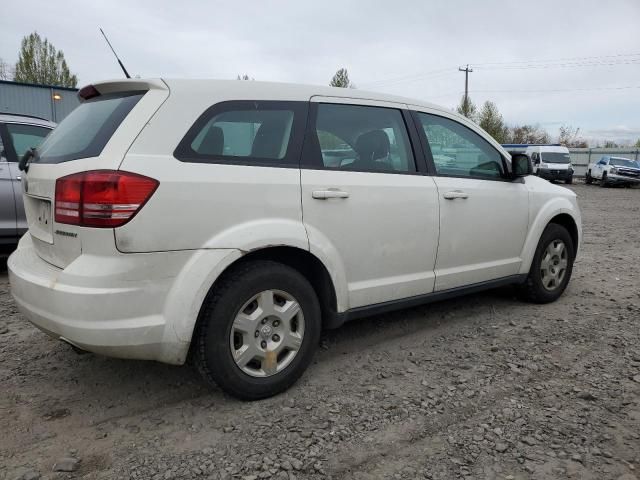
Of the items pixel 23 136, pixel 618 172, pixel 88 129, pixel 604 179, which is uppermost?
pixel 23 136

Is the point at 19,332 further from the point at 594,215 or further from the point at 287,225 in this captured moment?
the point at 594,215

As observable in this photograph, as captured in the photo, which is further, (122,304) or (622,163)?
(622,163)

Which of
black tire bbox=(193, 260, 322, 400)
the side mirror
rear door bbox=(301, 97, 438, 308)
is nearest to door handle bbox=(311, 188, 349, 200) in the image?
rear door bbox=(301, 97, 438, 308)

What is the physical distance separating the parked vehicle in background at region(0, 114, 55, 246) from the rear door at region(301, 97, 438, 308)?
3.76 meters

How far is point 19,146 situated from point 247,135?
395 centimetres

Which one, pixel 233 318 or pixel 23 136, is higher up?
pixel 23 136

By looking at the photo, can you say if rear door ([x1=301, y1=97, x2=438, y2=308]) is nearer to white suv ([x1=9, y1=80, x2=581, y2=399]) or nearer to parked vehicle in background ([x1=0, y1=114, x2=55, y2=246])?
white suv ([x1=9, y1=80, x2=581, y2=399])

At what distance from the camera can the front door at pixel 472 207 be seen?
367 centimetres

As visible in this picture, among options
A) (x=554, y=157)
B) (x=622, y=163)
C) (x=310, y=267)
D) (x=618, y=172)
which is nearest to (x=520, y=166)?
(x=310, y=267)

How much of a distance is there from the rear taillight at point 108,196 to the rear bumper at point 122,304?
173 mm

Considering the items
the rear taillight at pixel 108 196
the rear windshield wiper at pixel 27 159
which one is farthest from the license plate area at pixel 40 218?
the rear taillight at pixel 108 196

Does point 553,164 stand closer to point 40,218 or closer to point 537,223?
point 537,223

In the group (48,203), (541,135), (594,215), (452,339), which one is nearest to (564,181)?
(594,215)

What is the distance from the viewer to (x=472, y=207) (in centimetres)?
379
